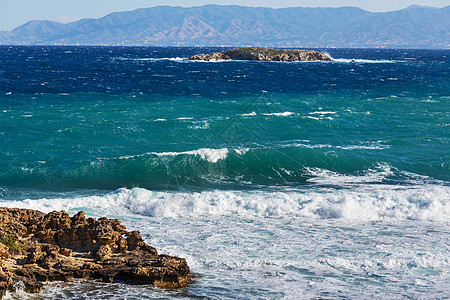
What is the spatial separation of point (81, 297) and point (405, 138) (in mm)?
27517

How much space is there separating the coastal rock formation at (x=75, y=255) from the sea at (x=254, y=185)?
0.35 meters

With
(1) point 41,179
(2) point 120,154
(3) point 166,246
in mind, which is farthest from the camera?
(2) point 120,154

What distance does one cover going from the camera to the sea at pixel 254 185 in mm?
14875

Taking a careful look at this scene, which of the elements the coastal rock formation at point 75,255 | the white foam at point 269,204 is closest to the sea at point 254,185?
the white foam at point 269,204

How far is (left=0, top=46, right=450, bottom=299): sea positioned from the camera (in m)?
14.9

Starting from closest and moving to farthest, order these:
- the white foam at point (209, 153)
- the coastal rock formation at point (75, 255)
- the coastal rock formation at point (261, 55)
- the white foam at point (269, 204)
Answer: the coastal rock formation at point (75, 255) → the white foam at point (269, 204) → the white foam at point (209, 153) → the coastal rock formation at point (261, 55)

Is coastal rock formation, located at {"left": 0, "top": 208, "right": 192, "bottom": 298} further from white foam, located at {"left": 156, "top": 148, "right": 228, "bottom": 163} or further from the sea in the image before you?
white foam, located at {"left": 156, "top": 148, "right": 228, "bottom": 163}

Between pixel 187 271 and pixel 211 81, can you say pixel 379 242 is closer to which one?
pixel 187 271

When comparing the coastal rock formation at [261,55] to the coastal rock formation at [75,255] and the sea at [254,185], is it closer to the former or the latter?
the sea at [254,185]

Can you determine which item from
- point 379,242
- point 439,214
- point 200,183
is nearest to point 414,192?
point 439,214

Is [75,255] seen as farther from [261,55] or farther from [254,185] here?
[261,55]

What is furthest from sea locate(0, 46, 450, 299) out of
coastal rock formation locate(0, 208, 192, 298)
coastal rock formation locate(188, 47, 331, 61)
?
coastal rock formation locate(188, 47, 331, 61)

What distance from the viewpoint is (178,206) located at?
21.7 meters

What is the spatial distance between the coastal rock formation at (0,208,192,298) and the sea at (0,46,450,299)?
35 cm
